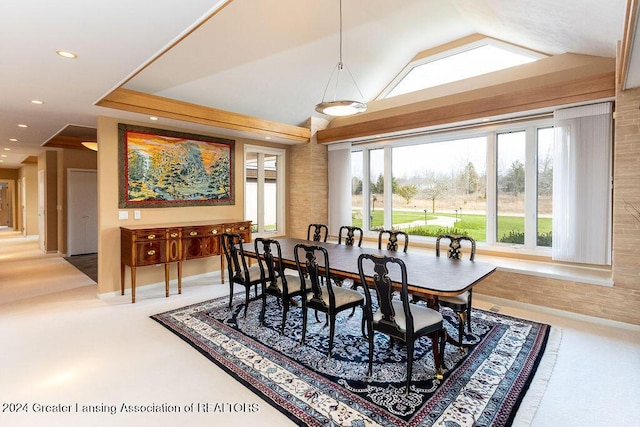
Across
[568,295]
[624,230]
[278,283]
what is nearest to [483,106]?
[624,230]

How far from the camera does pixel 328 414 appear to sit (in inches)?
80.0

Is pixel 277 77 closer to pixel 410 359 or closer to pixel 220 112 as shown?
pixel 220 112

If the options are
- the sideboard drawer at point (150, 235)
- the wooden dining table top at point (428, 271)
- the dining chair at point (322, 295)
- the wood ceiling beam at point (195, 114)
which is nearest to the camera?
the wooden dining table top at point (428, 271)

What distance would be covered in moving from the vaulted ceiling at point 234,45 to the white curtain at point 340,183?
0.97m

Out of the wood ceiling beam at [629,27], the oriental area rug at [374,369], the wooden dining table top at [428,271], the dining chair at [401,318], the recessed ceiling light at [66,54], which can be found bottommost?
the oriental area rug at [374,369]

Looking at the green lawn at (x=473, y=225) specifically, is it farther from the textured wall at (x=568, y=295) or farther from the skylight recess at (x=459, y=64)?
the skylight recess at (x=459, y=64)

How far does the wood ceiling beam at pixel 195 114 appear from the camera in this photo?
3.88 metres

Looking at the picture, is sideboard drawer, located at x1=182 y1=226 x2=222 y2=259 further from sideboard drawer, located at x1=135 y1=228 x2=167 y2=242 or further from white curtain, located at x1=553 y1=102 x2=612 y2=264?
white curtain, located at x1=553 y1=102 x2=612 y2=264

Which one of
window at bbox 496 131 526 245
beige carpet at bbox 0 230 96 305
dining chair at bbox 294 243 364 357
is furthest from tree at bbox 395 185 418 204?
beige carpet at bbox 0 230 96 305

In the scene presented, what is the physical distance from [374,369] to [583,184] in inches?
131

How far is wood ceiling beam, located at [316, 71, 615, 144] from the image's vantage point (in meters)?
3.55

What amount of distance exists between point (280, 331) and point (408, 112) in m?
4.05

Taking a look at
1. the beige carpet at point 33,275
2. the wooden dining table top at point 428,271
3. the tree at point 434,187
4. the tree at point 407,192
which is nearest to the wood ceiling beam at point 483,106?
the tree at point 434,187

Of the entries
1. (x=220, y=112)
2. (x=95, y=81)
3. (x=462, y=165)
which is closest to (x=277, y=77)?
(x=220, y=112)
